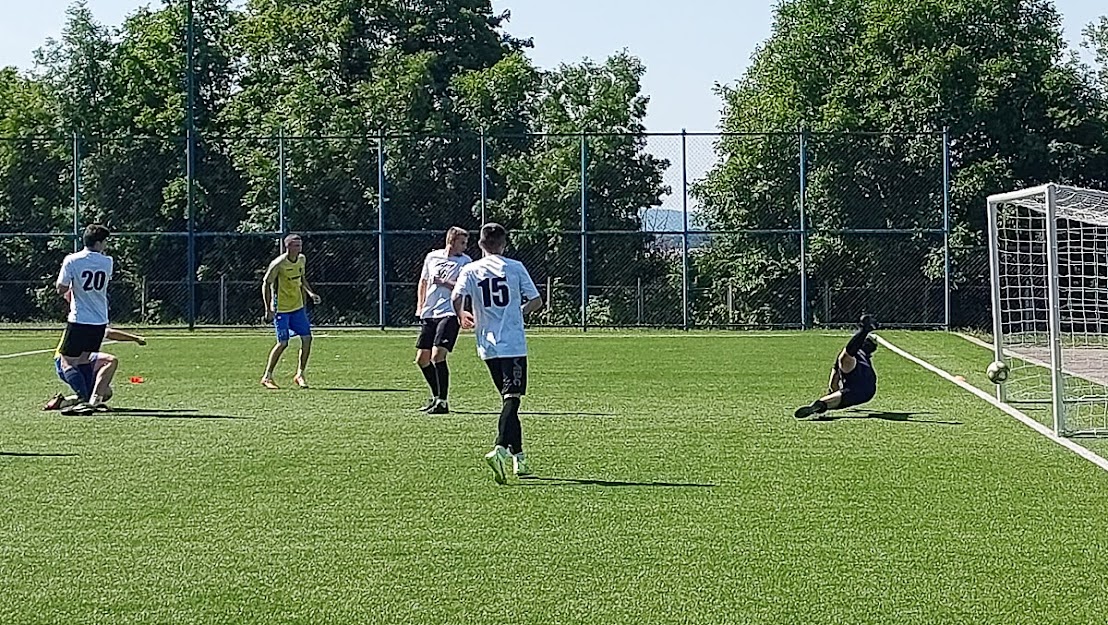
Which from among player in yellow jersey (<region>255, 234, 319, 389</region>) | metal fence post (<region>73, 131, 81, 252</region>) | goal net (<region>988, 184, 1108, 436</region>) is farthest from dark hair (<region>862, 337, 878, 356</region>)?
metal fence post (<region>73, 131, 81, 252</region>)

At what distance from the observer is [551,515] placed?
29.1ft

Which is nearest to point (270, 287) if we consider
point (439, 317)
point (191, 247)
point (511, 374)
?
point (439, 317)

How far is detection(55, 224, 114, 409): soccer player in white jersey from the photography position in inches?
567

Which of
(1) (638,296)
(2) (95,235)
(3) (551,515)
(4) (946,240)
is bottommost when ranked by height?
(3) (551,515)

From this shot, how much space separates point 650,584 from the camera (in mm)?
7082

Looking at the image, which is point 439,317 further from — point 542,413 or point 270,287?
point 270,287

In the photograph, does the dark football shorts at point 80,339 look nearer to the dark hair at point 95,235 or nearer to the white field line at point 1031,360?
the dark hair at point 95,235

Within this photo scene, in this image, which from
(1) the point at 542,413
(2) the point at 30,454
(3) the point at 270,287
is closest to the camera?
(2) the point at 30,454

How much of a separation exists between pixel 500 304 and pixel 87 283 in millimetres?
5434

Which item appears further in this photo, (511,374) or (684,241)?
(684,241)

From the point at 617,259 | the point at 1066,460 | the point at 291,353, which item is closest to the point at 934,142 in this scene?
the point at 617,259

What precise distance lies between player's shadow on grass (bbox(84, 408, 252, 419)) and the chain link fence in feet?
56.7

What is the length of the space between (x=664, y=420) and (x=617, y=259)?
67.3 ft

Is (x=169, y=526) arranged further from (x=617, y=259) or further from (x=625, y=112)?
(x=625, y=112)
